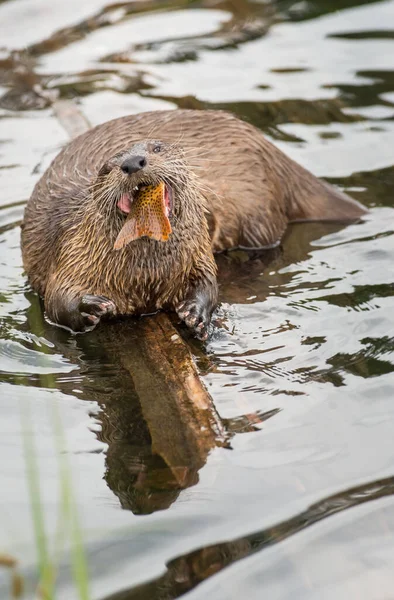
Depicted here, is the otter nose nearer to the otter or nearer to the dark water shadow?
the otter

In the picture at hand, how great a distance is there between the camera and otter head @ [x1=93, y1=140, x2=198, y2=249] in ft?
13.0

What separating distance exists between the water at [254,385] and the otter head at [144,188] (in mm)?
521

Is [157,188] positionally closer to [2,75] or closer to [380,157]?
[380,157]

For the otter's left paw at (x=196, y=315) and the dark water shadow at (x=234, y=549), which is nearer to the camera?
the dark water shadow at (x=234, y=549)

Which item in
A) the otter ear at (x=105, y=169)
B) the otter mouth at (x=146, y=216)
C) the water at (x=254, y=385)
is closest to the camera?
the water at (x=254, y=385)

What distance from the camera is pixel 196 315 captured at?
436 cm

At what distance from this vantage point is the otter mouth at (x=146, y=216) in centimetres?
404

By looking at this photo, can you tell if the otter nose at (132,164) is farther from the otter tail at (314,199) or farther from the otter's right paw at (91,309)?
the otter tail at (314,199)

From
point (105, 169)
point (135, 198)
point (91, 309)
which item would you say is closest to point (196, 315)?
point (91, 309)

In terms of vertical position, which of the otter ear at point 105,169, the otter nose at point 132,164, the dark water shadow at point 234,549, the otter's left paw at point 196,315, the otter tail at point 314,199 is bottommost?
the otter tail at point 314,199

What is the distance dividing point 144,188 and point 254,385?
80cm

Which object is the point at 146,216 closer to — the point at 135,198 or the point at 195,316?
the point at 135,198

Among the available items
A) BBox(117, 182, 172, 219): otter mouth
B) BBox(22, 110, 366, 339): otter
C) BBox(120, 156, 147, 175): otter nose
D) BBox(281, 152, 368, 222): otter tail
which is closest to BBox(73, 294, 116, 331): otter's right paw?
BBox(22, 110, 366, 339): otter

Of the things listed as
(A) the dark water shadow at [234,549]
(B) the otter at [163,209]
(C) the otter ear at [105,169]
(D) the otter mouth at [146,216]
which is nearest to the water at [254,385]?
(A) the dark water shadow at [234,549]
